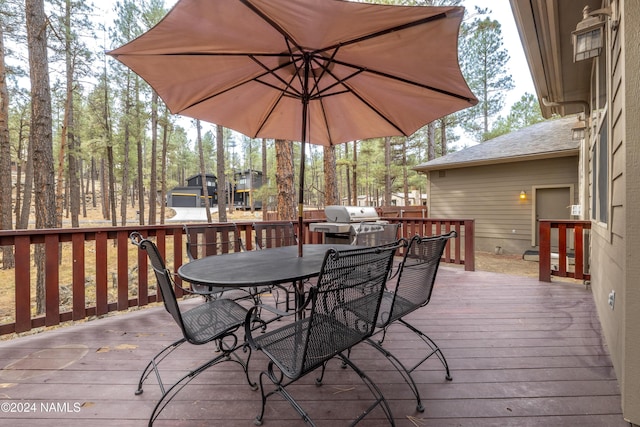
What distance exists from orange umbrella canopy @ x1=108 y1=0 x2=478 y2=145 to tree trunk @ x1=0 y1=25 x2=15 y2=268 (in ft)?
18.3

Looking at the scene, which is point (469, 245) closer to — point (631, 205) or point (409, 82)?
point (409, 82)

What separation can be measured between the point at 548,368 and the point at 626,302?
700 mm

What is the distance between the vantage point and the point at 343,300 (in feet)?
4.49

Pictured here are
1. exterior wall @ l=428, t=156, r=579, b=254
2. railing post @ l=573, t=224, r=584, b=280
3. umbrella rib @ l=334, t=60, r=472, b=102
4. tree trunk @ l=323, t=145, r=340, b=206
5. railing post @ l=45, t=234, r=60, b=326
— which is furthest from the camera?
tree trunk @ l=323, t=145, r=340, b=206

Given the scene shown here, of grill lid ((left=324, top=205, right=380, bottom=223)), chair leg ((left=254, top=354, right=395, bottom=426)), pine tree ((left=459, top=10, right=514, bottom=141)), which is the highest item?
pine tree ((left=459, top=10, right=514, bottom=141))

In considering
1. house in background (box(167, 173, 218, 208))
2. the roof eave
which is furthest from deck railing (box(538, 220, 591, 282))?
house in background (box(167, 173, 218, 208))

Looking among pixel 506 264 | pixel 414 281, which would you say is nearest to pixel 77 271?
pixel 414 281

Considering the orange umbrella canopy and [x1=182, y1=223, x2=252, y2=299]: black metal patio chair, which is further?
[x1=182, y1=223, x2=252, y2=299]: black metal patio chair

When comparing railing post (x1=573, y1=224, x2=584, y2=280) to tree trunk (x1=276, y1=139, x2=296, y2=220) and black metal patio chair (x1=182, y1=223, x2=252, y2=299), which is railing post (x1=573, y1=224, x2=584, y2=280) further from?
tree trunk (x1=276, y1=139, x2=296, y2=220)

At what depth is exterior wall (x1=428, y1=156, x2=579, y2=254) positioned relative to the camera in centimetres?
793

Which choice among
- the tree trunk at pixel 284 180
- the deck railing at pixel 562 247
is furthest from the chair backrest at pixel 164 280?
the deck railing at pixel 562 247

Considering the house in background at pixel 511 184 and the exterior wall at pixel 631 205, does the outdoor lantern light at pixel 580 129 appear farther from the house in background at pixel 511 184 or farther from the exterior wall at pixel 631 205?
the exterior wall at pixel 631 205

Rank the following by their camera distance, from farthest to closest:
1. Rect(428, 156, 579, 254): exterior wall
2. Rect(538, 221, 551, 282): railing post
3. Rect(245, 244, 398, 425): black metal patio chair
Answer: Rect(428, 156, 579, 254): exterior wall
Rect(538, 221, 551, 282): railing post
Rect(245, 244, 398, 425): black metal patio chair

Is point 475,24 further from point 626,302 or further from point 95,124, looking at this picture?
point 95,124
